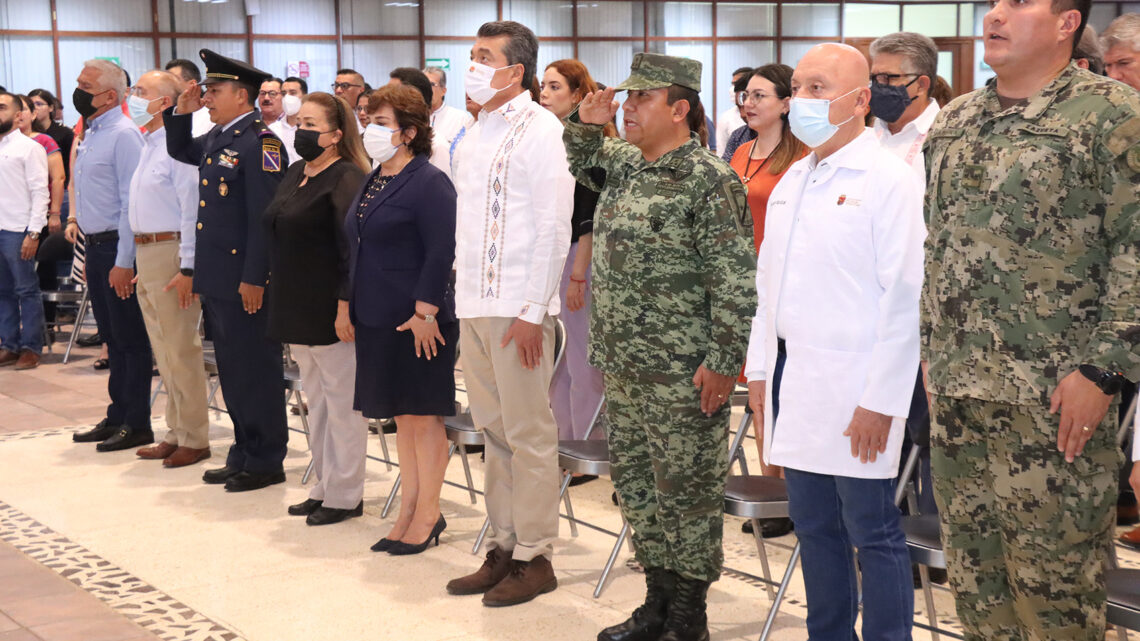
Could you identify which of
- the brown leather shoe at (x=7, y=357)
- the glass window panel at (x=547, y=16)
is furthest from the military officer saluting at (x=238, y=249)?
the glass window panel at (x=547, y=16)

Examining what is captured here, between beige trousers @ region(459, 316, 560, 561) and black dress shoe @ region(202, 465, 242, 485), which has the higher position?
beige trousers @ region(459, 316, 560, 561)

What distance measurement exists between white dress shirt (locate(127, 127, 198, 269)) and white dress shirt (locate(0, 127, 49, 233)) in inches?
142

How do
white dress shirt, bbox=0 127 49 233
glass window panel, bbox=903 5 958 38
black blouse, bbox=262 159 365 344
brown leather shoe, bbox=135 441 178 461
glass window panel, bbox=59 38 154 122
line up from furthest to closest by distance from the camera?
glass window panel, bbox=903 5 958 38 < glass window panel, bbox=59 38 154 122 < white dress shirt, bbox=0 127 49 233 < brown leather shoe, bbox=135 441 178 461 < black blouse, bbox=262 159 365 344

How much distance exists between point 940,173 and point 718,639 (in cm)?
174

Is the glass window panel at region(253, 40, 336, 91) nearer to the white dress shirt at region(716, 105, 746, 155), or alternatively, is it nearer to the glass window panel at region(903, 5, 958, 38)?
the white dress shirt at region(716, 105, 746, 155)

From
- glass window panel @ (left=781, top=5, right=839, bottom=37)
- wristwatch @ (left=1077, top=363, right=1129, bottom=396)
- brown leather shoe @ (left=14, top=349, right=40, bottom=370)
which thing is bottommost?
brown leather shoe @ (left=14, top=349, right=40, bottom=370)

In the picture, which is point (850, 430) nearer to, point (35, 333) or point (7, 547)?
point (7, 547)

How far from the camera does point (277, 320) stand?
5.01 metres

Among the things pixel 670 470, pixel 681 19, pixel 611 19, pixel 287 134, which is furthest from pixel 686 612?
pixel 681 19

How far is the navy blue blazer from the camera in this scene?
4.37m

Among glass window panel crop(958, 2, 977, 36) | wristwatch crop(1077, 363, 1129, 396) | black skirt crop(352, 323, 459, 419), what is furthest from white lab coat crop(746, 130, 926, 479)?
glass window panel crop(958, 2, 977, 36)

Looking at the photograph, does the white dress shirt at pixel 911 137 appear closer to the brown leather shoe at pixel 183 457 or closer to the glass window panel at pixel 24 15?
the brown leather shoe at pixel 183 457

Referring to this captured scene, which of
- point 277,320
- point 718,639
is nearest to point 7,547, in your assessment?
point 277,320

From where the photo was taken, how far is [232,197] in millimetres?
5527
